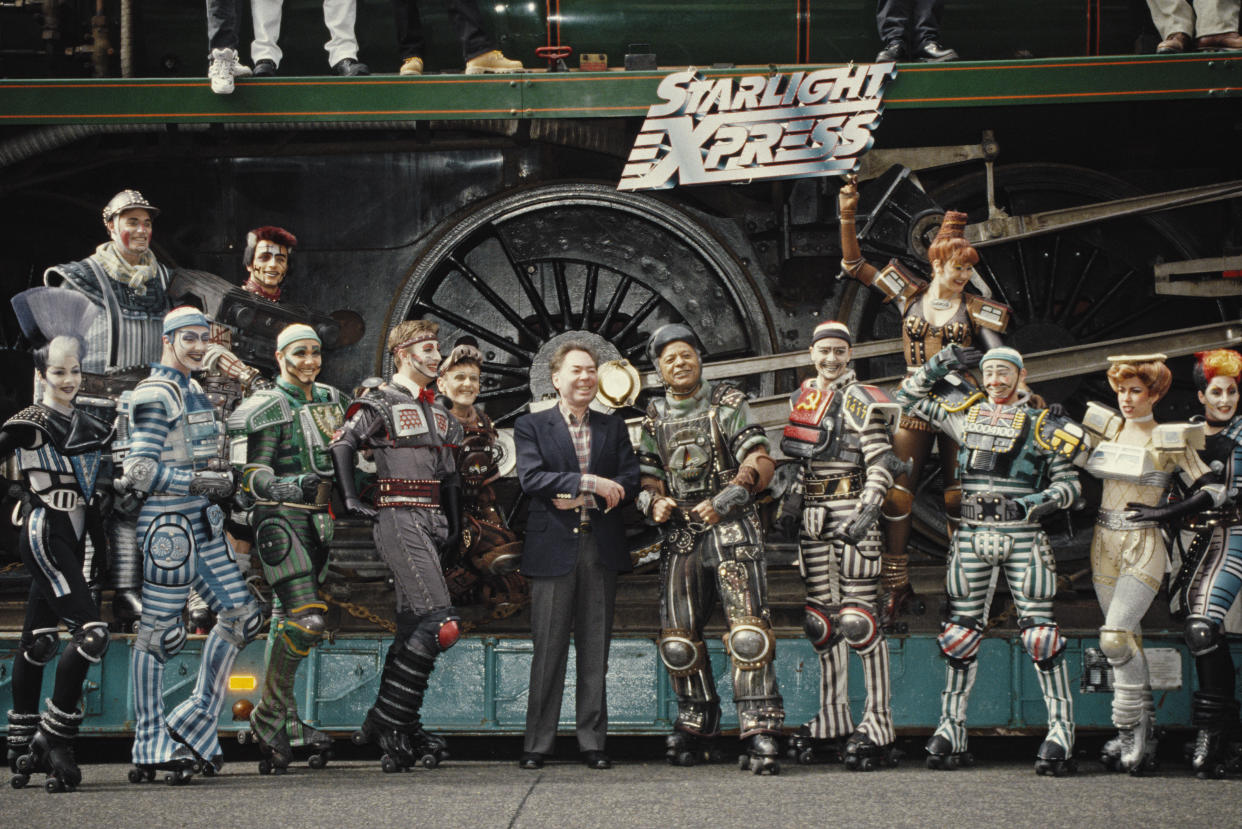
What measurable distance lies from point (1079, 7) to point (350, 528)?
506 cm

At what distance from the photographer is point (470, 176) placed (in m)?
8.03

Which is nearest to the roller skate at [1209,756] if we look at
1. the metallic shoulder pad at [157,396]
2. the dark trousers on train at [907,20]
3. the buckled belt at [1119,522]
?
the buckled belt at [1119,522]

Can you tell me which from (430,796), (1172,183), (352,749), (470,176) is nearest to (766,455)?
(430,796)

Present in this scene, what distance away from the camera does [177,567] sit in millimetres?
5352

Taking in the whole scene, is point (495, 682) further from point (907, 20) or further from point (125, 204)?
point (907, 20)

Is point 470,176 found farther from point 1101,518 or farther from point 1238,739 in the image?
point 1238,739

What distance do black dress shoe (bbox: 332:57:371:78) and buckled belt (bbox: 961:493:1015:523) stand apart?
3844 millimetres

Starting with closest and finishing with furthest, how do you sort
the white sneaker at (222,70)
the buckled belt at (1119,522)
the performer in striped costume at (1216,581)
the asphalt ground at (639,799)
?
1. the asphalt ground at (639,799)
2. the performer in striped costume at (1216,581)
3. the buckled belt at (1119,522)
4. the white sneaker at (222,70)

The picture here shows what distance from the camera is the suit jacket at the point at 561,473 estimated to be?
5.64m

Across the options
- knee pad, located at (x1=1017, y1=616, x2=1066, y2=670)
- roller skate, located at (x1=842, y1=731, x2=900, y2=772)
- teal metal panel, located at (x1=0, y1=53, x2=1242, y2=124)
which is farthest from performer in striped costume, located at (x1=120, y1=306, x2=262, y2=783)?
knee pad, located at (x1=1017, y1=616, x2=1066, y2=670)

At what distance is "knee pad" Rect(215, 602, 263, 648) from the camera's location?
5516 millimetres

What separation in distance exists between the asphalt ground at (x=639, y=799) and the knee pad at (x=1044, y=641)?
47cm

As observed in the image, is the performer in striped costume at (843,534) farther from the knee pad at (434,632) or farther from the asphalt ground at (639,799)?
the knee pad at (434,632)

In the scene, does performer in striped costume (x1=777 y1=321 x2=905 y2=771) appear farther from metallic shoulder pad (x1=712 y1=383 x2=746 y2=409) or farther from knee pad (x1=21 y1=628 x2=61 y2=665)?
knee pad (x1=21 y1=628 x2=61 y2=665)
